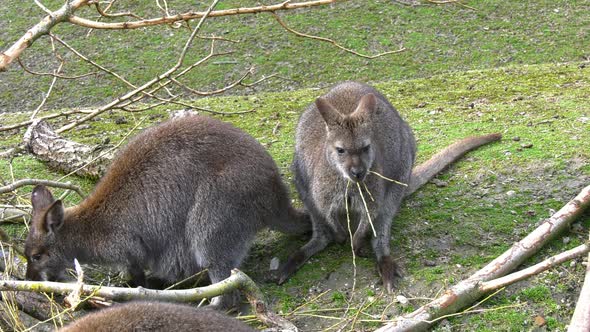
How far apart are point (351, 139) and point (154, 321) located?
217cm

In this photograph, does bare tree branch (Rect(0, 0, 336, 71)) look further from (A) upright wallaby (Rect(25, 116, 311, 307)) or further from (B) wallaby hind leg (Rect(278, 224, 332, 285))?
(B) wallaby hind leg (Rect(278, 224, 332, 285))

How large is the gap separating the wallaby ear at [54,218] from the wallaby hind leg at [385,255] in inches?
83.0

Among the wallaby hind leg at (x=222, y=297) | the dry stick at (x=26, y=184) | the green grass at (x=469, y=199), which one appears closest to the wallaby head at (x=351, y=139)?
the green grass at (x=469, y=199)

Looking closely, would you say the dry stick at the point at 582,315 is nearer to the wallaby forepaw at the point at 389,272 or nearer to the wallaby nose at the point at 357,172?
the wallaby forepaw at the point at 389,272

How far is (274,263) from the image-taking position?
5430 mm

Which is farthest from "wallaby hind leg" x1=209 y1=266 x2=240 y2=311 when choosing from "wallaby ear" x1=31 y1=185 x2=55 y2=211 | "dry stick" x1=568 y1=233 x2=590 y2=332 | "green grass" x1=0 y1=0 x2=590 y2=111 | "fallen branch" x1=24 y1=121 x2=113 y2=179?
"green grass" x1=0 y1=0 x2=590 y2=111

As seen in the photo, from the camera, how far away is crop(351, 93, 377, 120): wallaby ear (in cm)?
514

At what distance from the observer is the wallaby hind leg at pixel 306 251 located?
17.1 feet

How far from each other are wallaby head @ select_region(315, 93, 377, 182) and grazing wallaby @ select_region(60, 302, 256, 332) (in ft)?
6.00

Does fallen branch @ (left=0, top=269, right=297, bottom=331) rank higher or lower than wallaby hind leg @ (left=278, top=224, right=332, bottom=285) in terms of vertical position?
higher

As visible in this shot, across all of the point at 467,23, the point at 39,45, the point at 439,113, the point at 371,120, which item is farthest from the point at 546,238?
the point at 39,45

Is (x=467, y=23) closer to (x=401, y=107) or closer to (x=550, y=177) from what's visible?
(x=401, y=107)

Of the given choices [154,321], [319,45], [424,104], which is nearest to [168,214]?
[154,321]

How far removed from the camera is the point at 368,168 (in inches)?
202
